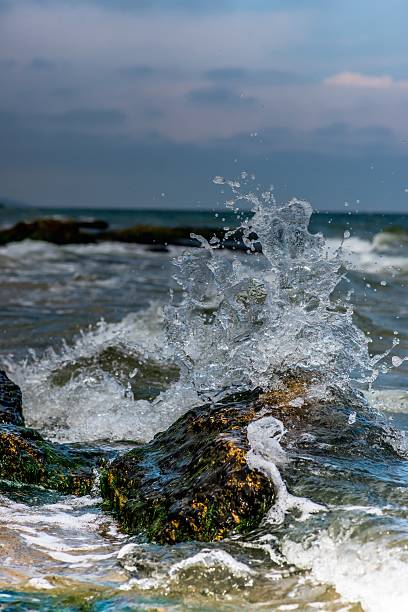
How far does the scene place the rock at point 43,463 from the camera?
4449 mm

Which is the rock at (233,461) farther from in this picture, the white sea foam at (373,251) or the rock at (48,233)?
the rock at (48,233)

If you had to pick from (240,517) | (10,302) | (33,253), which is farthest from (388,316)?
(33,253)

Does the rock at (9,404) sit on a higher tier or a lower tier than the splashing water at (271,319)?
lower

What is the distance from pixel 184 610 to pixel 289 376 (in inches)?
73.4

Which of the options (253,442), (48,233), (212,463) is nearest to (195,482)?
(212,463)

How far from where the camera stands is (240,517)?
136 inches

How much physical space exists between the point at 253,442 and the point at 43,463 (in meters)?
1.44

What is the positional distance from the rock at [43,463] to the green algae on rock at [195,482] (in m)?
0.31

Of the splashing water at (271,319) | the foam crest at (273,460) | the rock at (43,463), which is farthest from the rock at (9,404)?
the foam crest at (273,460)

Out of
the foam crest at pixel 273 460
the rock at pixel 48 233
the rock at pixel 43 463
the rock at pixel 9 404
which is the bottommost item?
the rock at pixel 43 463

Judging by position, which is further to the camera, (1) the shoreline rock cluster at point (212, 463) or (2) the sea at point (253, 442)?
(1) the shoreline rock cluster at point (212, 463)

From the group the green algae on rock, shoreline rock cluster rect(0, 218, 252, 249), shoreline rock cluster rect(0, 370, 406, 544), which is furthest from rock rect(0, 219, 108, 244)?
the green algae on rock

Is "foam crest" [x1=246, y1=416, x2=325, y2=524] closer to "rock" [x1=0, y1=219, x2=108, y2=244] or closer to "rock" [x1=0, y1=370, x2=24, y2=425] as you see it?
"rock" [x1=0, y1=370, x2=24, y2=425]

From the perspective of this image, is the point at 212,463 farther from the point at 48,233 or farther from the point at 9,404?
the point at 48,233
